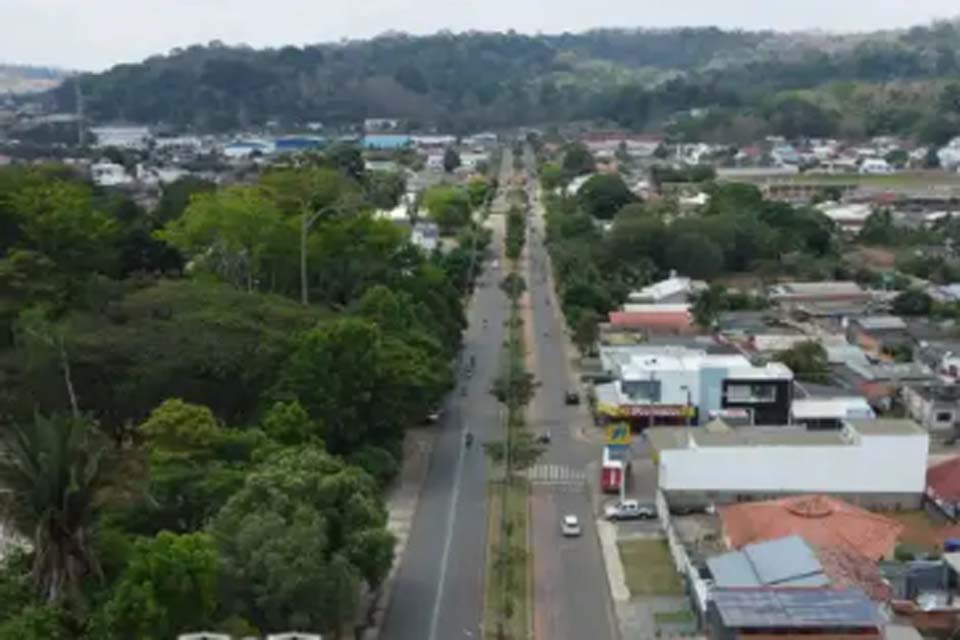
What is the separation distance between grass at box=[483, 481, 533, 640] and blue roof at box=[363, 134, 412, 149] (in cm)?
8095

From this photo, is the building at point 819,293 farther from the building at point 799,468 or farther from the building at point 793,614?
the building at point 793,614

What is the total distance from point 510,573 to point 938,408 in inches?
535

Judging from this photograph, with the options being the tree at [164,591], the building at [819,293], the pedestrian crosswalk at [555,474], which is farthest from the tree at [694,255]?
the tree at [164,591]

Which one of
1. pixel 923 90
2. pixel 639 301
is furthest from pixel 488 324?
pixel 923 90

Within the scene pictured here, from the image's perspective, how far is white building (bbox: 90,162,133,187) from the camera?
6688cm

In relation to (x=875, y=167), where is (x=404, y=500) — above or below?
below

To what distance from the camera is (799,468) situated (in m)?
22.1

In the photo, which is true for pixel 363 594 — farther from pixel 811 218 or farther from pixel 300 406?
pixel 811 218

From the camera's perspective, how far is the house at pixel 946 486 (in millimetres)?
21594

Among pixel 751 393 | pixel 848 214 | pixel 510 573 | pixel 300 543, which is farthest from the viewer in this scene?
pixel 848 214

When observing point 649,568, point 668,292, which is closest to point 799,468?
point 649,568

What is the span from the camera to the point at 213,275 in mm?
32188

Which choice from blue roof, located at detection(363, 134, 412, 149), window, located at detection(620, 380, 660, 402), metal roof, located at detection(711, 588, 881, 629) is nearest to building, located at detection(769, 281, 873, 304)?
window, located at detection(620, 380, 660, 402)

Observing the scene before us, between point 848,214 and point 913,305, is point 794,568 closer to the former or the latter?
point 913,305
